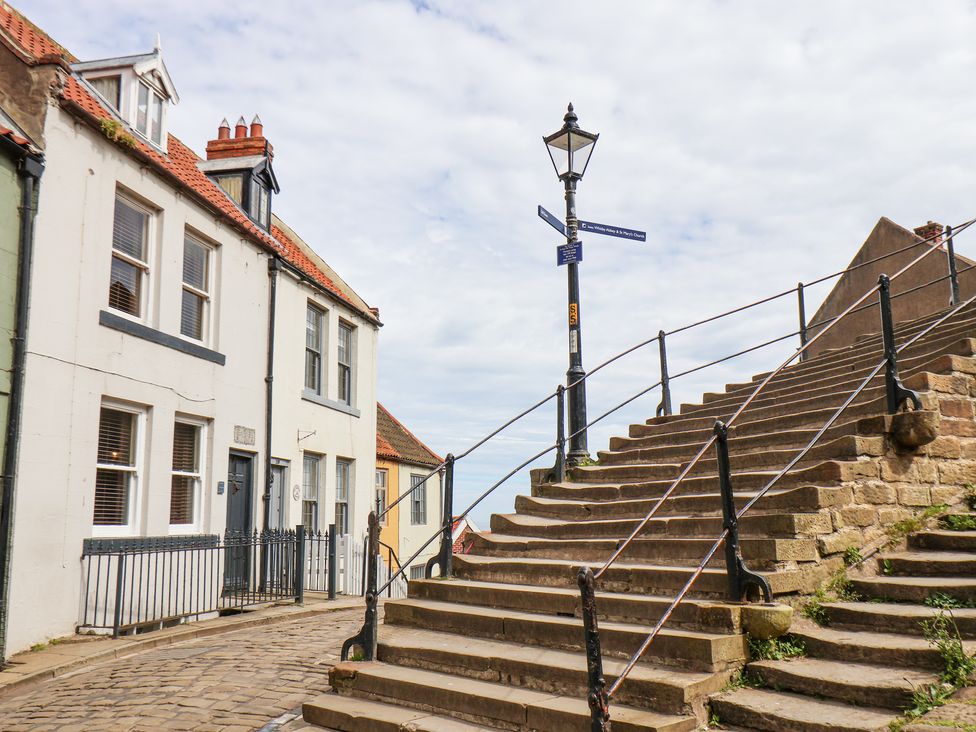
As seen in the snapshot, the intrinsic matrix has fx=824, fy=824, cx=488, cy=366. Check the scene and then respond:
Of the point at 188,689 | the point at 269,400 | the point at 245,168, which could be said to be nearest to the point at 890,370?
the point at 188,689

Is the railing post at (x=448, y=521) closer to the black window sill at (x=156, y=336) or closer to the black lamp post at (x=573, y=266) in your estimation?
the black lamp post at (x=573, y=266)

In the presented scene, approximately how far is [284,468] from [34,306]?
22.2ft

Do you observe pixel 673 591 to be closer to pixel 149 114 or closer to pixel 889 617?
pixel 889 617

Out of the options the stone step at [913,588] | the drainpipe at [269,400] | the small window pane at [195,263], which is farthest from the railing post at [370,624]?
the drainpipe at [269,400]

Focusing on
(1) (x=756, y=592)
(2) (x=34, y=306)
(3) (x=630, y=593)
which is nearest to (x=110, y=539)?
(2) (x=34, y=306)

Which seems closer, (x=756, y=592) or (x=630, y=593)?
(x=756, y=592)

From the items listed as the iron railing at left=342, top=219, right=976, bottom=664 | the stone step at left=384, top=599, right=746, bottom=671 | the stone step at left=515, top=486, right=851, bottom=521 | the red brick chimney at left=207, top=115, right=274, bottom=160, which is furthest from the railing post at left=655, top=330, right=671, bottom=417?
the red brick chimney at left=207, top=115, right=274, bottom=160

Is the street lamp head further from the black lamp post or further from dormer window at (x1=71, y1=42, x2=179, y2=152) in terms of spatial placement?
dormer window at (x1=71, y1=42, x2=179, y2=152)

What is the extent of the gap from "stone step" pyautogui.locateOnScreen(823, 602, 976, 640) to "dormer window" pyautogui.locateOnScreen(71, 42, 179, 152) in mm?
11686

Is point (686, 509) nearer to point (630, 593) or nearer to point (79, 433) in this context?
point (630, 593)

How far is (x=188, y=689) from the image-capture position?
281 inches

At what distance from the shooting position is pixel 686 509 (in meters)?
7.36

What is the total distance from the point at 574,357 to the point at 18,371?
639 centimetres

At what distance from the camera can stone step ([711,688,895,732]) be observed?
169 inches
